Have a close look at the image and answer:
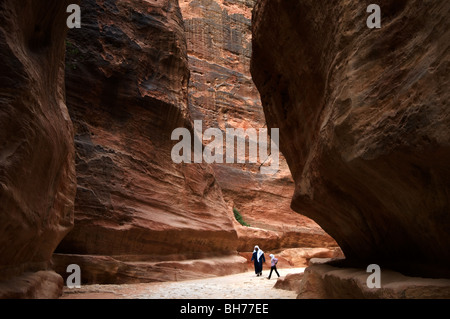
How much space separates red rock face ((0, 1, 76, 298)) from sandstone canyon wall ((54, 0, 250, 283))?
344 centimetres

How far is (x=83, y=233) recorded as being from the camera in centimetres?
972

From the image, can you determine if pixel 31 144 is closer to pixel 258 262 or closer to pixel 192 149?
pixel 258 262

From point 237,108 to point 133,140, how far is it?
2242cm

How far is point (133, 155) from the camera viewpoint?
1200cm

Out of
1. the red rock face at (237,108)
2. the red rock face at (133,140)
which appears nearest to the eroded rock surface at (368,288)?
the red rock face at (133,140)

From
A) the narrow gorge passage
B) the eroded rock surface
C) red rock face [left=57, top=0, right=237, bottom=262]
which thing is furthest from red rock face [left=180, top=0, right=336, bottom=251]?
the eroded rock surface

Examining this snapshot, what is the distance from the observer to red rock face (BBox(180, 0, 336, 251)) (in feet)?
86.9

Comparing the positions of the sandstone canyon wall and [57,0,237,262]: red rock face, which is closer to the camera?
the sandstone canyon wall

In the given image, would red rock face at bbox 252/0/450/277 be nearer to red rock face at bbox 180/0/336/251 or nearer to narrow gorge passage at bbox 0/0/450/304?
narrow gorge passage at bbox 0/0/450/304

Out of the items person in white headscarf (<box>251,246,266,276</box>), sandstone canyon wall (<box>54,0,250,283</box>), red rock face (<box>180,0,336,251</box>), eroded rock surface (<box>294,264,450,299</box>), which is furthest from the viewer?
red rock face (<box>180,0,336,251</box>)

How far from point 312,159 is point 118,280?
6399 millimetres

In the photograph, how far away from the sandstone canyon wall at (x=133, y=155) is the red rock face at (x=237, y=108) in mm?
8789

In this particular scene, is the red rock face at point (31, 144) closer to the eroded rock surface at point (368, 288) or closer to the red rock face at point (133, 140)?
the red rock face at point (133, 140)

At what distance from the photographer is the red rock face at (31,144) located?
13.6 ft
